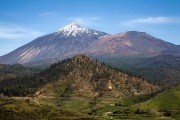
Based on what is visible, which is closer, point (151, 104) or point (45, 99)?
point (151, 104)

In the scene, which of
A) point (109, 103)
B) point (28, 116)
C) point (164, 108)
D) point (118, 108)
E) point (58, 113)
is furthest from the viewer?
point (109, 103)

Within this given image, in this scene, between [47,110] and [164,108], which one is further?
[164,108]

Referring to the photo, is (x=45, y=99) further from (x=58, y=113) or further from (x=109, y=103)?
(x=58, y=113)

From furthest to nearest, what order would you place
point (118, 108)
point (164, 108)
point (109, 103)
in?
point (109, 103) → point (118, 108) → point (164, 108)

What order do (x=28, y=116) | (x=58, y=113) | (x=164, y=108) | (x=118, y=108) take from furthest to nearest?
1. (x=118, y=108)
2. (x=164, y=108)
3. (x=58, y=113)
4. (x=28, y=116)

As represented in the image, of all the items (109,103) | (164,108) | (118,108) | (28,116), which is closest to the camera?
(28,116)

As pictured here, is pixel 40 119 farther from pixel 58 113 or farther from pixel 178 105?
pixel 178 105

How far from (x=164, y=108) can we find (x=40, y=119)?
64.1 meters

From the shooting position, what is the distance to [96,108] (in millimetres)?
178375

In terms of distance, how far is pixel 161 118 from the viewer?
5930 inches

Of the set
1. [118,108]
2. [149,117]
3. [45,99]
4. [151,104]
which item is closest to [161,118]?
[149,117]

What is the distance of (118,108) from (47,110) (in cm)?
4438

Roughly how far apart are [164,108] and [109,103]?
37954mm

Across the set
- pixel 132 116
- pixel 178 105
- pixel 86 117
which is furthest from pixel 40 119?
pixel 178 105
